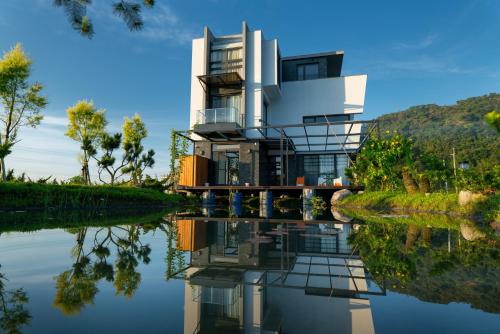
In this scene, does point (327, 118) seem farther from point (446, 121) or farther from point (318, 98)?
point (446, 121)

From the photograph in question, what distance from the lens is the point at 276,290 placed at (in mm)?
1992

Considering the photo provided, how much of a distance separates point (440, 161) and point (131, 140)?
21414mm

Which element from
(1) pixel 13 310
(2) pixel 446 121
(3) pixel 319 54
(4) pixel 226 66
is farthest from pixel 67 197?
(2) pixel 446 121

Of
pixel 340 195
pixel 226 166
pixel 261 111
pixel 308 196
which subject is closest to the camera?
pixel 340 195

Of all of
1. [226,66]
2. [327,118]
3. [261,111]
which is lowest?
[261,111]

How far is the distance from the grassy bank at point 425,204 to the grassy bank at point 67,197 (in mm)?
9068

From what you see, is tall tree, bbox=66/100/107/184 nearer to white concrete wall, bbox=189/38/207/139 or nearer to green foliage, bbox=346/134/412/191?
white concrete wall, bbox=189/38/207/139

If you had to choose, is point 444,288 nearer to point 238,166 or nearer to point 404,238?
point 404,238

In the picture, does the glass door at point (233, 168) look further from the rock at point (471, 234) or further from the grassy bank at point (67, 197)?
the rock at point (471, 234)

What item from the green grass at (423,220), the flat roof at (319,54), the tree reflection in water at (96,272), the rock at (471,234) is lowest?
the tree reflection in water at (96,272)

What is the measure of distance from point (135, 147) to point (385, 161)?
1820 centimetres

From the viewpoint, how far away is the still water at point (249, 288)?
1.45 m

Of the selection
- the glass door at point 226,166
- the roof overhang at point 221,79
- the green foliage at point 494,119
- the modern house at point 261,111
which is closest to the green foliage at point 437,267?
the green foliage at point 494,119

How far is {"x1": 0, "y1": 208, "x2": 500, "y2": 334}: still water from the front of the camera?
4.76 ft
